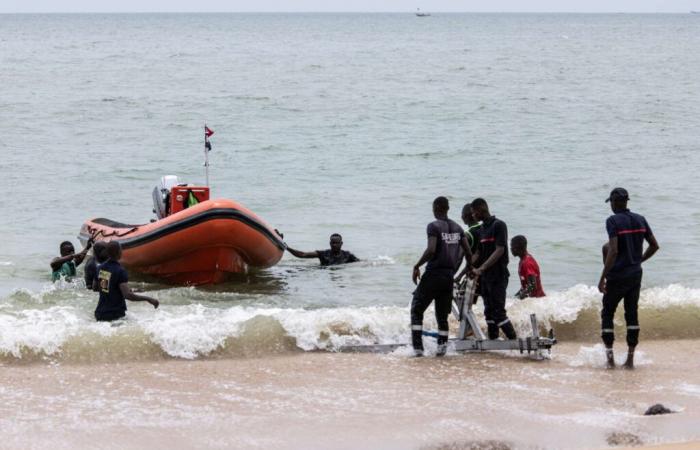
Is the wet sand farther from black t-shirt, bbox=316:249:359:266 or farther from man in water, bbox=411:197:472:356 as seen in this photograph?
black t-shirt, bbox=316:249:359:266

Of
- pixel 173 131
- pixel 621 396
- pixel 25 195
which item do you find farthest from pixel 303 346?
pixel 173 131

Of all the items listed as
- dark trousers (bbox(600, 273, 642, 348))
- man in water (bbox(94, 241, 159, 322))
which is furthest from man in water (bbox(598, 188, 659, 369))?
man in water (bbox(94, 241, 159, 322))

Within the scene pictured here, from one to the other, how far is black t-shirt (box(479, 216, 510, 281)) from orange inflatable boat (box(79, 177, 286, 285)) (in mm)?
4057

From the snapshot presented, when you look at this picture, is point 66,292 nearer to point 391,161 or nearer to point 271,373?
point 271,373

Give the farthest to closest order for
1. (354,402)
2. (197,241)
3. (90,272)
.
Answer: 1. (197,241)
2. (90,272)
3. (354,402)

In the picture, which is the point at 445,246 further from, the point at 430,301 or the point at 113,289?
the point at 113,289

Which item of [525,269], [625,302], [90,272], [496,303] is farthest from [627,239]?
[90,272]

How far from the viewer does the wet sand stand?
22.4 feet

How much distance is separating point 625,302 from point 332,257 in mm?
6242

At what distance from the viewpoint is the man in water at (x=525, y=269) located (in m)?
9.77

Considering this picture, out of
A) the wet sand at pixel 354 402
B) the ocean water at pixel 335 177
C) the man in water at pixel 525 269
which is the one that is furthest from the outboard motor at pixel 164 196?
the man in water at pixel 525 269

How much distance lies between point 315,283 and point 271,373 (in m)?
4.87

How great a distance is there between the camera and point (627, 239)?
8.21m

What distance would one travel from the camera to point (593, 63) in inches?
2197
